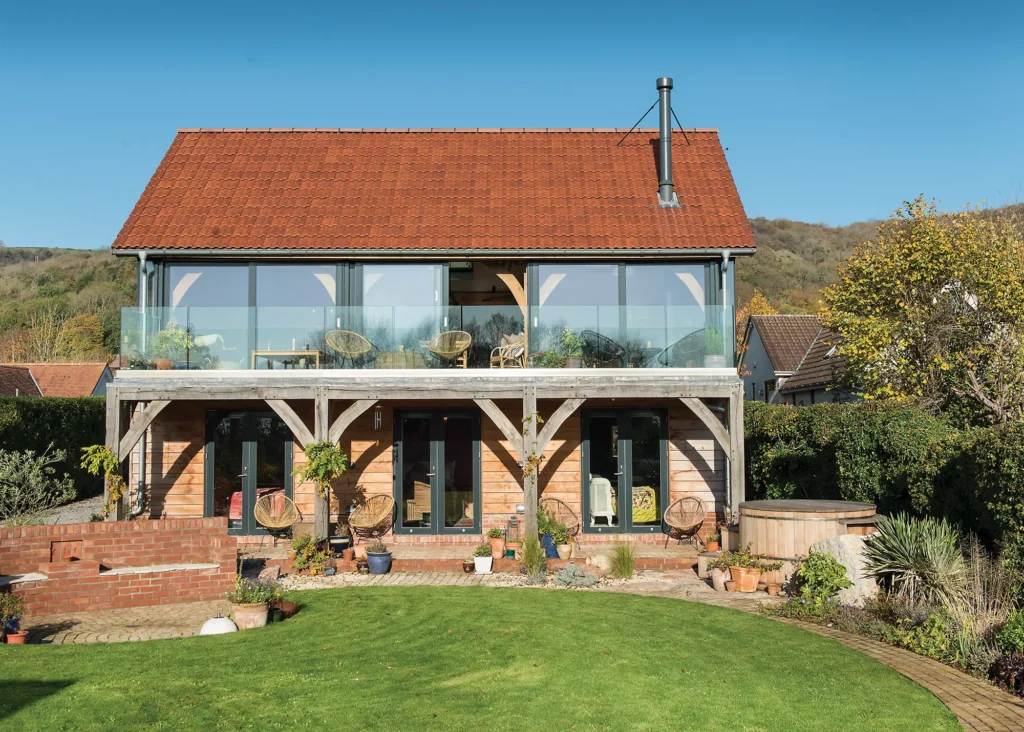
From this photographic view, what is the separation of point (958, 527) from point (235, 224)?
12.3 metres

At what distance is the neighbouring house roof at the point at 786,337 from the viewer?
31609mm

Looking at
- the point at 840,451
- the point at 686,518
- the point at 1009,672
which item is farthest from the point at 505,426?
the point at 1009,672

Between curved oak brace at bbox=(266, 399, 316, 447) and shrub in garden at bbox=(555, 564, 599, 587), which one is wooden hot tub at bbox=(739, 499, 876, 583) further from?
curved oak brace at bbox=(266, 399, 316, 447)

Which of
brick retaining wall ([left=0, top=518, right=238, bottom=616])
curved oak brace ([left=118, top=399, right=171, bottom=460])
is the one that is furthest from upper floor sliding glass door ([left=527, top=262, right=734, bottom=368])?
curved oak brace ([left=118, top=399, right=171, bottom=460])

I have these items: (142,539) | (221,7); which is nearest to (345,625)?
(142,539)

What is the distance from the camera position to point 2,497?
15.8m

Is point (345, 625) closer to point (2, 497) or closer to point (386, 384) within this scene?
point (386, 384)

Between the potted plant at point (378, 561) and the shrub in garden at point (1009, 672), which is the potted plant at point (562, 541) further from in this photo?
the shrub in garden at point (1009, 672)

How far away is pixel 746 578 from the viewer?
11430 millimetres

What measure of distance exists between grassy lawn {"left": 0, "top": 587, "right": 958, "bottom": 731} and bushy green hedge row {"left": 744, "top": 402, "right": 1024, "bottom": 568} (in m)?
2.23

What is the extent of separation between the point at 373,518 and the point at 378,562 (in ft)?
5.79

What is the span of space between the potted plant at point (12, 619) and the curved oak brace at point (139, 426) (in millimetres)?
5183

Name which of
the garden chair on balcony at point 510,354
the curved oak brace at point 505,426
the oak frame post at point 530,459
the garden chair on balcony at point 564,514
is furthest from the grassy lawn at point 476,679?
the garden chair on balcony at point 510,354

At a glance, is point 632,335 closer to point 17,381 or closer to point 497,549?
point 497,549
